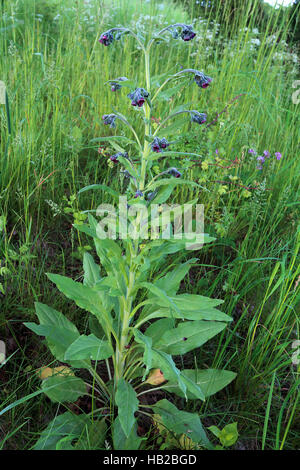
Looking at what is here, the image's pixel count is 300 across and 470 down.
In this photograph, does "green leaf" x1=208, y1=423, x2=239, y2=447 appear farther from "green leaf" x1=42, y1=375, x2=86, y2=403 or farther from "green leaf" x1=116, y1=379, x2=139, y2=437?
"green leaf" x1=42, y1=375, x2=86, y2=403

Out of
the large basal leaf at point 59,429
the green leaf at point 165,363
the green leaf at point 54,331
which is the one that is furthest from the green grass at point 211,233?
the green leaf at point 165,363

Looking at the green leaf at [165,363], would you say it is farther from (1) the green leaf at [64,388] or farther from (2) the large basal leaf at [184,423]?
(1) the green leaf at [64,388]

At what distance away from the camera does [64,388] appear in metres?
1.42

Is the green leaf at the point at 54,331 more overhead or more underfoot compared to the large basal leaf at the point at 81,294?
more underfoot

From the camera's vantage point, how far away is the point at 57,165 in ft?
7.57

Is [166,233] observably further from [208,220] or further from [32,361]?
[208,220]

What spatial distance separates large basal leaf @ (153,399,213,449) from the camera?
1304mm

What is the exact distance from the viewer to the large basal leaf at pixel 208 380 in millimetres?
1426

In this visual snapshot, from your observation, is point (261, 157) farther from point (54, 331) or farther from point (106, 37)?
point (54, 331)

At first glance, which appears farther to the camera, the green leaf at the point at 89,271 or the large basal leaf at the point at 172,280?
the green leaf at the point at 89,271

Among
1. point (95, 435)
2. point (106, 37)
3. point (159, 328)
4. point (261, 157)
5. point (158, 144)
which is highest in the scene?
point (106, 37)

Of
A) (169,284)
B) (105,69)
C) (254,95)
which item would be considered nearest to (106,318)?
(169,284)

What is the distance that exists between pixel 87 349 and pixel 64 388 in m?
0.26

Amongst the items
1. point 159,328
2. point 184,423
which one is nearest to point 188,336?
point 159,328
